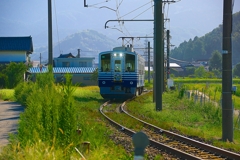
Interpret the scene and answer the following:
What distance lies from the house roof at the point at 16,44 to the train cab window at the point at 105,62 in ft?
108

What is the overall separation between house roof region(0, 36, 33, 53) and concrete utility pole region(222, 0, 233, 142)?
4838 centimetres

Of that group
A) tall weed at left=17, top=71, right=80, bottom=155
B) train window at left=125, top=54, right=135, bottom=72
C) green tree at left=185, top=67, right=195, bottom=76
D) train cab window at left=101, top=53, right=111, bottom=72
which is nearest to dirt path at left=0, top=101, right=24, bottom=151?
tall weed at left=17, top=71, right=80, bottom=155

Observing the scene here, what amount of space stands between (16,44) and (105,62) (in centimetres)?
3434

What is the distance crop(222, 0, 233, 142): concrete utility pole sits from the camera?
1152cm

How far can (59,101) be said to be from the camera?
859 centimetres

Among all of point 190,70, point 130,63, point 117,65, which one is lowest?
point 190,70

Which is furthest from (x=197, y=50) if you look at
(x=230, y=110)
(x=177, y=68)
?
(x=230, y=110)

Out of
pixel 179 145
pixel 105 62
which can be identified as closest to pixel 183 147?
pixel 179 145

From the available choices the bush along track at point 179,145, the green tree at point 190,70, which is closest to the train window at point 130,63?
the bush along track at point 179,145

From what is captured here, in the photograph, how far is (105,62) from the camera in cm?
2673

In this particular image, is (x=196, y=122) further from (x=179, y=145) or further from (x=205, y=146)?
(x=205, y=146)

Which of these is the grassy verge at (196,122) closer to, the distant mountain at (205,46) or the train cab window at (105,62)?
the train cab window at (105,62)

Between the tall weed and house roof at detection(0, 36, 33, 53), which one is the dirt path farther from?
house roof at detection(0, 36, 33, 53)

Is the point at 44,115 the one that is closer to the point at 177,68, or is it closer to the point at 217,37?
the point at 177,68
